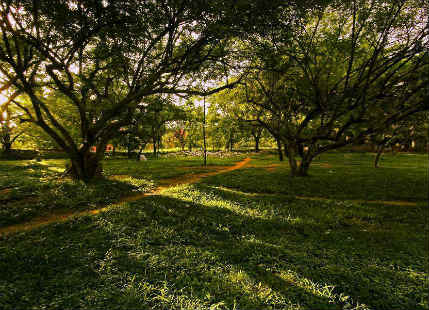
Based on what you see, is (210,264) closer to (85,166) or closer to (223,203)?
(223,203)

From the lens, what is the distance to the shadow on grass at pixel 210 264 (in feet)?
9.52

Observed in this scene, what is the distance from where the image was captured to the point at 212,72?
33.6ft

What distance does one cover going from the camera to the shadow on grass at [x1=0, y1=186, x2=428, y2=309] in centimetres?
290

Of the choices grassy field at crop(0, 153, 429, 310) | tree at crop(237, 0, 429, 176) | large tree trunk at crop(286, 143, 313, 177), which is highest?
tree at crop(237, 0, 429, 176)

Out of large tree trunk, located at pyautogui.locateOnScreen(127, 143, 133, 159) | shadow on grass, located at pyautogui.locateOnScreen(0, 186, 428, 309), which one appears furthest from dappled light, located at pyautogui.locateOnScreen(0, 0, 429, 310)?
large tree trunk, located at pyautogui.locateOnScreen(127, 143, 133, 159)

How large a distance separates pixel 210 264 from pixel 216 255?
348 mm

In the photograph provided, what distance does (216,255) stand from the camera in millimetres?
4129

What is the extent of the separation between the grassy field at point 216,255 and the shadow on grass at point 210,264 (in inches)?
0.8

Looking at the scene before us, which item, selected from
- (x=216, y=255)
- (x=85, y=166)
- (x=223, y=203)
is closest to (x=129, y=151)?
(x=85, y=166)

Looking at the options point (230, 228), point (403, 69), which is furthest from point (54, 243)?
point (403, 69)

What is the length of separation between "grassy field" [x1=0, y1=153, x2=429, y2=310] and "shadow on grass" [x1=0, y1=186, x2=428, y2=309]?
22mm

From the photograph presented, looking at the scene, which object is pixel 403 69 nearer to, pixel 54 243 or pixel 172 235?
pixel 172 235

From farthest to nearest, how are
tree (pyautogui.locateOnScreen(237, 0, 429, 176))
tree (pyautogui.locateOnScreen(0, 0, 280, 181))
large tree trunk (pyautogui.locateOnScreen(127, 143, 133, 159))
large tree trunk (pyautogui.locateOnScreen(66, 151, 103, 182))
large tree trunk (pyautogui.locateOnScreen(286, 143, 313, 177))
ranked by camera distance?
large tree trunk (pyautogui.locateOnScreen(127, 143, 133, 159)), large tree trunk (pyautogui.locateOnScreen(286, 143, 313, 177)), large tree trunk (pyautogui.locateOnScreen(66, 151, 103, 182)), tree (pyautogui.locateOnScreen(237, 0, 429, 176)), tree (pyautogui.locateOnScreen(0, 0, 280, 181))

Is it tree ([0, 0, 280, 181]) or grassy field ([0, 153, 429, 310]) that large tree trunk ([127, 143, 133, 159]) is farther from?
grassy field ([0, 153, 429, 310])
